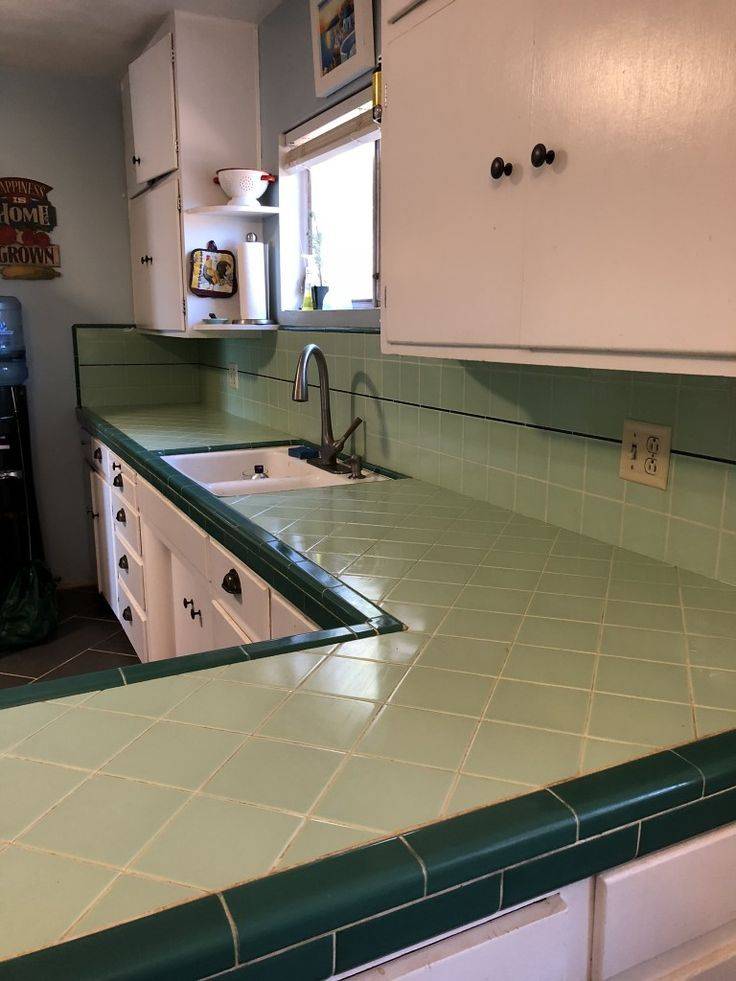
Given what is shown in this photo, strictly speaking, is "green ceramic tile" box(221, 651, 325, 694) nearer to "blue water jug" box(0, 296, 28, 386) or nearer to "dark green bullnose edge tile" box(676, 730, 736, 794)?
"dark green bullnose edge tile" box(676, 730, 736, 794)

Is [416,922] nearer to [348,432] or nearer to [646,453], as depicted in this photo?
[646,453]

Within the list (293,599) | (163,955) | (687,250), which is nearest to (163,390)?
(293,599)

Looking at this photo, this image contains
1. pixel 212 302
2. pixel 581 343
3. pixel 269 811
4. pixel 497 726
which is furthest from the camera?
pixel 212 302

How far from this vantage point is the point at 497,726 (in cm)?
81

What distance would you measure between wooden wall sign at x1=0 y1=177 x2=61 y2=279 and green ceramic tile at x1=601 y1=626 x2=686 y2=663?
3485mm

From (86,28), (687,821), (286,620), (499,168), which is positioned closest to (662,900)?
(687,821)

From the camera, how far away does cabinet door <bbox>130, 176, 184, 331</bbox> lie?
3.07 m

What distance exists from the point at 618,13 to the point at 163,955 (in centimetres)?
112

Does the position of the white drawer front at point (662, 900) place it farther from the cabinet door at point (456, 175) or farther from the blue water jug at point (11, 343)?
the blue water jug at point (11, 343)

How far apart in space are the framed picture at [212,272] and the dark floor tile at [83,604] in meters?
1.63

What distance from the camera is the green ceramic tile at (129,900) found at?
21.4 inches

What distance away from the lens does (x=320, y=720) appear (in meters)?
0.82

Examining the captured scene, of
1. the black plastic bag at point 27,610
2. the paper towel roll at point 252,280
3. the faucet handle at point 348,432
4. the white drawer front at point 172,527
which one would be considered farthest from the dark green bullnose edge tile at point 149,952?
the black plastic bag at point 27,610

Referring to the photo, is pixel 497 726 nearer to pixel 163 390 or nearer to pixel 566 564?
pixel 566 564
